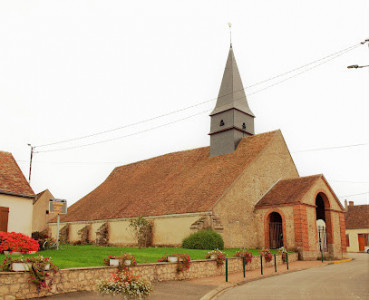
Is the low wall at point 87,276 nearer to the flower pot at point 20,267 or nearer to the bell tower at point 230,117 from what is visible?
the flower pot at point 20,267

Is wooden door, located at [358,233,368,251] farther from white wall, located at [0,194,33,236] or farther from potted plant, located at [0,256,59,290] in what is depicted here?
potted plant, located at [0,256,59,290]

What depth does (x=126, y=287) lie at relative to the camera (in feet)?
24.1

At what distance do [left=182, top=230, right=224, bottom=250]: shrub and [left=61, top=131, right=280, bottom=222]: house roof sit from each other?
5.90 feet

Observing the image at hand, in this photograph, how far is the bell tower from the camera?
30.7m

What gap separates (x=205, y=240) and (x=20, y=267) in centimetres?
1342

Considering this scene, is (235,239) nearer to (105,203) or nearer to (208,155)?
(208,155)

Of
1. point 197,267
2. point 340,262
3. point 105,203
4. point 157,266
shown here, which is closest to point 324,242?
point 340,262

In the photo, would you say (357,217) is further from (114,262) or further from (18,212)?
(114,262)

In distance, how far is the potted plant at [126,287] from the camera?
7.34 m

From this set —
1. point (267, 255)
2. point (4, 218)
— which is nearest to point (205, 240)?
point (267, 255)

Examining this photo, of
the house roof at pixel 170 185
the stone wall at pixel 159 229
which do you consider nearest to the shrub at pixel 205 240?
the stone wall at pixel 159 229

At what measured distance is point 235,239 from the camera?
979 inches

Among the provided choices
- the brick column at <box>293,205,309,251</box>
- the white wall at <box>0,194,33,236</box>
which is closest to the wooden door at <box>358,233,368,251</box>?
the brick column at <box>293,205,309,251</box>

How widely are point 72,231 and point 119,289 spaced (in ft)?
94.7
